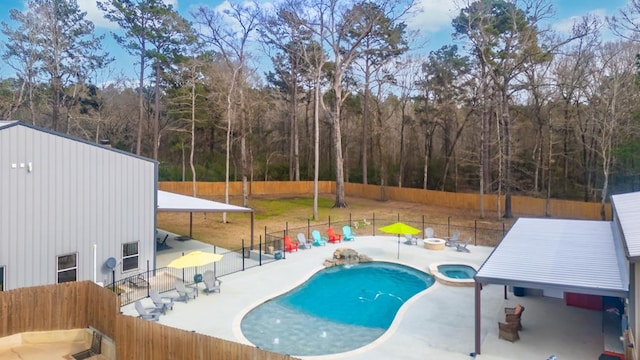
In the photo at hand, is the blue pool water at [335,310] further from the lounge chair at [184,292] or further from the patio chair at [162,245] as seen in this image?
the patio chair at [162,245]

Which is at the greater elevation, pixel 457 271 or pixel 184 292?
pixel 184 292

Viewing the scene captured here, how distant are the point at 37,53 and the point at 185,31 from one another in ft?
35.2

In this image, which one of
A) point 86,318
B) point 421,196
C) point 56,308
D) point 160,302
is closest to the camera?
point 56,308

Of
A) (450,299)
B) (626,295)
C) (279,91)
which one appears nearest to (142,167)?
(450,299)

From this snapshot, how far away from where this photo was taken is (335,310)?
13.9 meters

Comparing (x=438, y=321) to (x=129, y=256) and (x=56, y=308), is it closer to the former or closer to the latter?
(x=56, y=308)

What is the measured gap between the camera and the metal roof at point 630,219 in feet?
26.8

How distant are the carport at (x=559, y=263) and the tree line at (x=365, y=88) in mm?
16050

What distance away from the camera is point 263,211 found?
3353 centimetres

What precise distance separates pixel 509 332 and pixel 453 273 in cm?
717

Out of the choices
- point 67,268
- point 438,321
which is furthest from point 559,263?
point 67,268

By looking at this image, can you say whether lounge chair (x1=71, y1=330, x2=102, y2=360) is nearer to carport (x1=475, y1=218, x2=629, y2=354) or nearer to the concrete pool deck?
the concrete pool deck

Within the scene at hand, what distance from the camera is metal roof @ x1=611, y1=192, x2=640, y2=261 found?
26.8 feet

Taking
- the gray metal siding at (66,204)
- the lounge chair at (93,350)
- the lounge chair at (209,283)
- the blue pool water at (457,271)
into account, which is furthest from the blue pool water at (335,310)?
the gray metal siding at (66,204)
